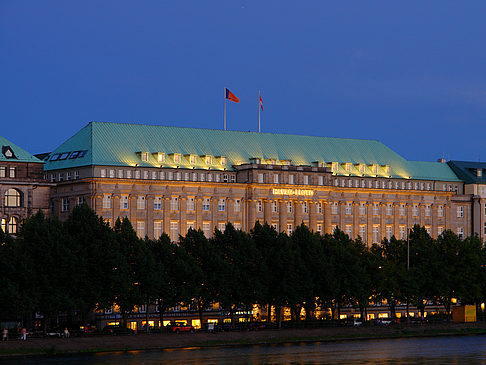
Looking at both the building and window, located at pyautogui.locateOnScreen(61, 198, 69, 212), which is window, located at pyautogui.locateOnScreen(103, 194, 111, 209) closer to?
window, located at pyautogui.locateOnScreen(61, 198, 69, 212)

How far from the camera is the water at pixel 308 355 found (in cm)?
13150

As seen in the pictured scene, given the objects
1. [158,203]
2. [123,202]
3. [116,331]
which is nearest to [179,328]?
[116,331]

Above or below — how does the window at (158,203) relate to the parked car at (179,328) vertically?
above

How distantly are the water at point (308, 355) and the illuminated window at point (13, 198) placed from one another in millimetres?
44695

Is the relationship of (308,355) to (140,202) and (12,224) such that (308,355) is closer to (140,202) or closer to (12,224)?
(12,224)

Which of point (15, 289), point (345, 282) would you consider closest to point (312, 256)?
point (345, 282)

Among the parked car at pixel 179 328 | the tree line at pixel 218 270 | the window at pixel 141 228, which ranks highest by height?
the window at pixel 141 228

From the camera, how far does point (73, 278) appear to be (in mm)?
149875

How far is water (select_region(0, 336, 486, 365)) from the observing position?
13150 cm

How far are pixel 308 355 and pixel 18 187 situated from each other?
205ft

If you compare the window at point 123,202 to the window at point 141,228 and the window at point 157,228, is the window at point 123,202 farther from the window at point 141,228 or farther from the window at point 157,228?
the window at point 157,228

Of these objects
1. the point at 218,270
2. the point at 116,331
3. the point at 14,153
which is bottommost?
the point at 116,331

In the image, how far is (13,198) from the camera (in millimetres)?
180750

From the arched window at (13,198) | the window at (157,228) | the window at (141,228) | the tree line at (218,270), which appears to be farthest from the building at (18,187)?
the window at (157,228)
